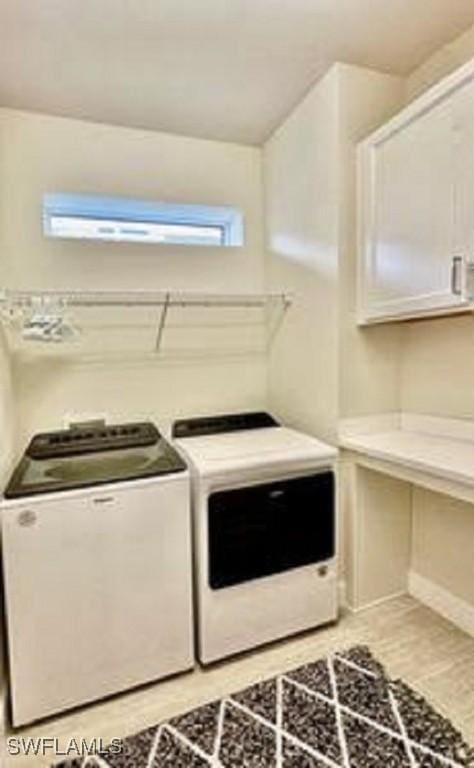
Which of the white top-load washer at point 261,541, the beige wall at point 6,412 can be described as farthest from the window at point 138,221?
the white top-load washer at point 261,541

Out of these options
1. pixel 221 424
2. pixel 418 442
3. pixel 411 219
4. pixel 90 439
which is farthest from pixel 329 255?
pixel 90 439

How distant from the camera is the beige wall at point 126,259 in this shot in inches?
85.7

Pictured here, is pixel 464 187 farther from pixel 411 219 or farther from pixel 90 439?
pixel 90 439

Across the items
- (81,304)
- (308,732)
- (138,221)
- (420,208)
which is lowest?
(308,732)

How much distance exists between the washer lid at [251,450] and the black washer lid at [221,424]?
7 cm

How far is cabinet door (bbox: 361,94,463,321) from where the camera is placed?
1.60 meters

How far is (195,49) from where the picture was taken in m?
1.77

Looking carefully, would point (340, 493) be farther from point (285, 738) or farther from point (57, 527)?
point (57, 527)

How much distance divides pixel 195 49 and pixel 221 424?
163 centimetres

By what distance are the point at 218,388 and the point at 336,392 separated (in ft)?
Answer: 2.58

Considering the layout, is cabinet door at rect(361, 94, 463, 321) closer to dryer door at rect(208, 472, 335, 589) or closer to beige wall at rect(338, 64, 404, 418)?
beige wall at rect(338, 64, 404, 418)

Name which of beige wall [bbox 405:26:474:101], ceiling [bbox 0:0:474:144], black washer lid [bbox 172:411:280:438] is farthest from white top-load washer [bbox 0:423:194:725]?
beige wall [bbox 405:26:474:101]

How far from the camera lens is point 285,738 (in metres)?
1.42

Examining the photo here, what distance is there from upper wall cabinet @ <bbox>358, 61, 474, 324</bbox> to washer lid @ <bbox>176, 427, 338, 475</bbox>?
0.60 metres
